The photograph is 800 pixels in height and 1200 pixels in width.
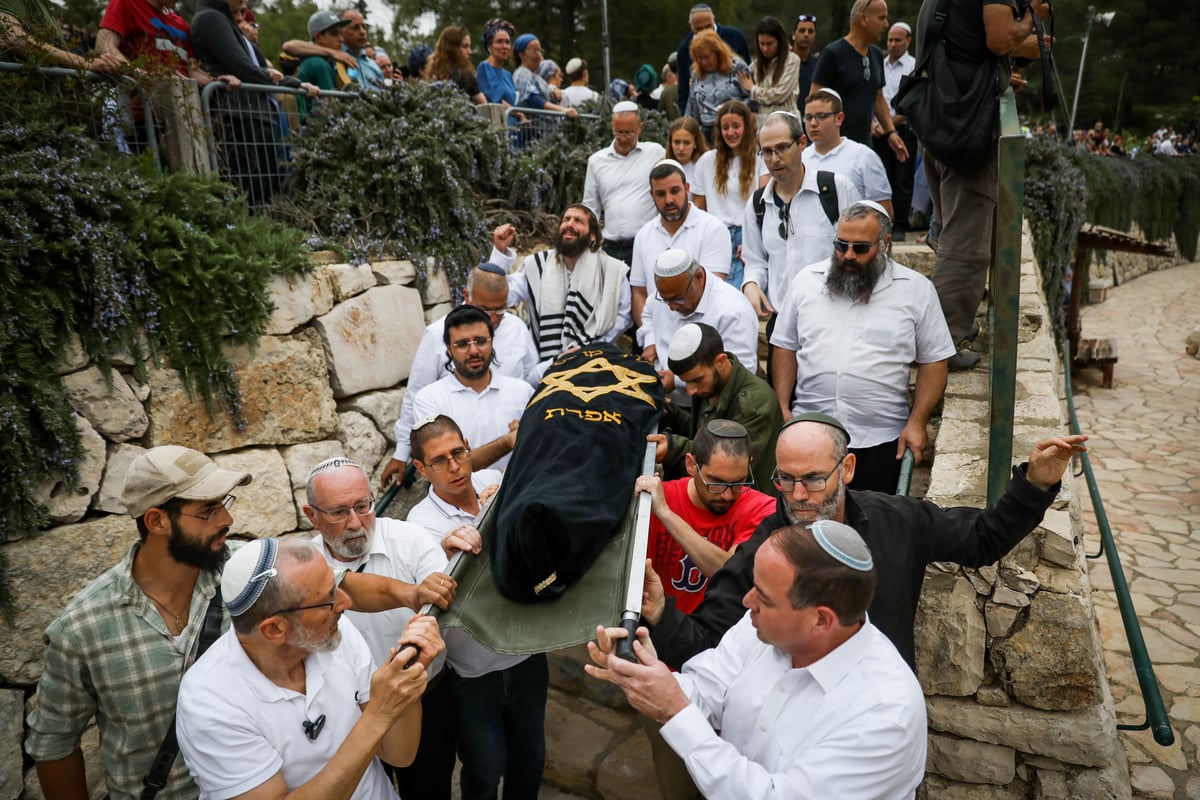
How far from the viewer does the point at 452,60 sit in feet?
22.5

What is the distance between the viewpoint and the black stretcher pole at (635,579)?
2086mm

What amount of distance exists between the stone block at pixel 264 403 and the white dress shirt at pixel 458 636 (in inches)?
66.9

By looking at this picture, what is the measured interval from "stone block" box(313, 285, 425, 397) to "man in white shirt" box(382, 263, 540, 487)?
661 millimetres

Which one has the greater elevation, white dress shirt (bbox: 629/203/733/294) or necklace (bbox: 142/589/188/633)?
white dress shirt (bbox: 629/203/733/294)

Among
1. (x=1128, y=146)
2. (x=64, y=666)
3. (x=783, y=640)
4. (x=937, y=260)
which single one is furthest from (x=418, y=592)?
(x=1128, y=146)

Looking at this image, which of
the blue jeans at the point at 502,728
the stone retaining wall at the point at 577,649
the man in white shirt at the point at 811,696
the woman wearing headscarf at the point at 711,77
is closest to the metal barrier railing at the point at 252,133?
the stone retaining wall at the point at 577,649

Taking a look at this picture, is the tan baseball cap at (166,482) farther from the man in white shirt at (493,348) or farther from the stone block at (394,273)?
the stone block at (394,273)

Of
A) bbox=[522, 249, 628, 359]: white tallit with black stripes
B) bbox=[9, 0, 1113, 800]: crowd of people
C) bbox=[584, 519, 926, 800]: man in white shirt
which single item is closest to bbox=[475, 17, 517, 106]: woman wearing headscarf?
bbox=[9, 0, 1113, 800]: crowd of people

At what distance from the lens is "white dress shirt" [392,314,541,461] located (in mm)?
4367

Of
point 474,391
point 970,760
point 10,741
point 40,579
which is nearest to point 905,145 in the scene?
Answer: point 474,391

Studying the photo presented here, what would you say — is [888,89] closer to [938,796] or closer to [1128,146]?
[938,796]

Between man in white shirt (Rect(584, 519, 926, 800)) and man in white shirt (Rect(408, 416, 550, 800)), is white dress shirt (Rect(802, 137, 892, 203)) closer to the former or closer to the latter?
man in white shirt (Rect(408, 416, 550, 800))

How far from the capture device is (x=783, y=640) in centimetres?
192

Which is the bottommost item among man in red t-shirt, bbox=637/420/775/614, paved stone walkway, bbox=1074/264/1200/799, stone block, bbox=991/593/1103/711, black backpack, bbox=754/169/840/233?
paved stone walkway, bbox=1074/264/1200/799
